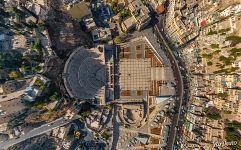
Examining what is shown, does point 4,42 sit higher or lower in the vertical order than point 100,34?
lower

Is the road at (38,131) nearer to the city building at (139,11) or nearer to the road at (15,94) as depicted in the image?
the road at (15,94)

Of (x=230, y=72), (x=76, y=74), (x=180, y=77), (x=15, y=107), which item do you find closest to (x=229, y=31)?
(x=230, y=72)

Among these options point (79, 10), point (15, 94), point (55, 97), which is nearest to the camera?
point (15, 94)

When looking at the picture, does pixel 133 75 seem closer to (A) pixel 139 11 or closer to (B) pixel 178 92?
(B) pixel 178 92

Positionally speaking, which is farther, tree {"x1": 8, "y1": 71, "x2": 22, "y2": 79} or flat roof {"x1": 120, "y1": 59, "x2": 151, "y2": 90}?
flat roof {"x1": 120, "y1": 59, "x2": 151, "y2": 90}

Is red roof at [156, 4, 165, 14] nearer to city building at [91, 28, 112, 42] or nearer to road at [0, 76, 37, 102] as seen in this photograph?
city building at [91, 28, 112, 42]

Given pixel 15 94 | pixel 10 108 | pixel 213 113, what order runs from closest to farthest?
1. pixel 10 108
2. pixel 15 94
3. pixel 213 113

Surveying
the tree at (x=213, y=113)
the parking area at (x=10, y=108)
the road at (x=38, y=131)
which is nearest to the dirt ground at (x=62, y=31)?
the parking area at (x=10, y=108)

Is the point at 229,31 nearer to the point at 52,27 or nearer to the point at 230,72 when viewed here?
the point at 230,72

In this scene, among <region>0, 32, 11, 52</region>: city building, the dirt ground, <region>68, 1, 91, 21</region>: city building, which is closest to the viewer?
<region>0, 32, 11, 52</region>: city building

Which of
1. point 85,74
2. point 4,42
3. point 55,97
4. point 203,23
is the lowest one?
point 55,97

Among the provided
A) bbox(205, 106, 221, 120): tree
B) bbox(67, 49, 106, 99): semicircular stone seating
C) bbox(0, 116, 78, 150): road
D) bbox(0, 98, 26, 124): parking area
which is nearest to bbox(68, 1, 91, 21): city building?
bbox(67, 49, 106, 99): semicircular stone seating

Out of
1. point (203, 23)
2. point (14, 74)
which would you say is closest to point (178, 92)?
point (203, 23)
